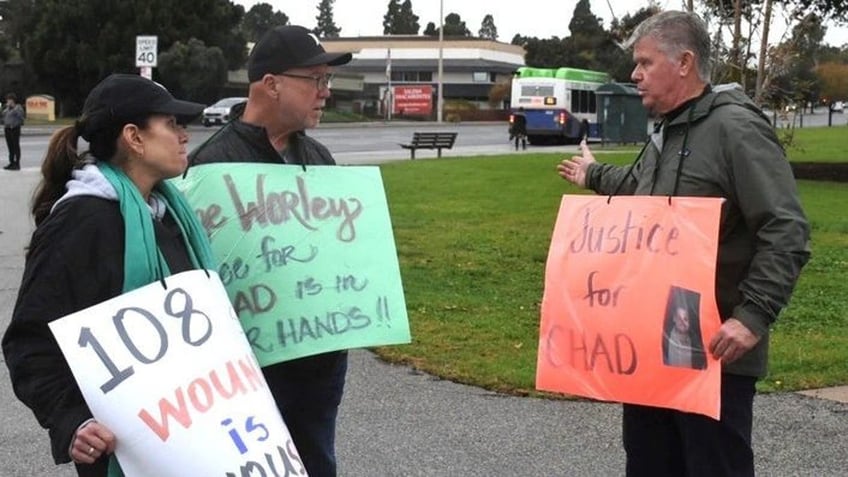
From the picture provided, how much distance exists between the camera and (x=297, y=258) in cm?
337

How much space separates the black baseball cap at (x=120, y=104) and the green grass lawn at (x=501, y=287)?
419 cm

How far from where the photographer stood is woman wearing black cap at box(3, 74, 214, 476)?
2.67 metres

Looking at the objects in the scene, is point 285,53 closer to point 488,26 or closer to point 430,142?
point 430,142

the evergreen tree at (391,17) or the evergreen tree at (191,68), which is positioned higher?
the evergreen tree at (391,17)

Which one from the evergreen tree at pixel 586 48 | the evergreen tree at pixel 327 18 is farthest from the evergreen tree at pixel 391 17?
the evergreen tree at pixel 586 48

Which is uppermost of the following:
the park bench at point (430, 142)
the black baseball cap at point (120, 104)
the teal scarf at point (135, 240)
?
the black baseball cap at point (120, 104)

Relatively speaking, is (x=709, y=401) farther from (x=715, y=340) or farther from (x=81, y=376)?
(x=81, y=376)

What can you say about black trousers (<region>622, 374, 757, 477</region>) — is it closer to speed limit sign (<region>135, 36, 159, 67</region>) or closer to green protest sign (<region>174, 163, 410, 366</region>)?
green protest sign (<region>174, 163, 410, 366</region>)

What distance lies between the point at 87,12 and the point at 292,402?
61.1m

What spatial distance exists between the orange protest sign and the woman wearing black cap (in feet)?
4.41

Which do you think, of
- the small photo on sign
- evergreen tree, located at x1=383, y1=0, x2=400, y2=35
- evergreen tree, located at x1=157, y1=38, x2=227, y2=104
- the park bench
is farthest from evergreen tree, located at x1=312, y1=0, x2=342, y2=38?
the small photo on sign

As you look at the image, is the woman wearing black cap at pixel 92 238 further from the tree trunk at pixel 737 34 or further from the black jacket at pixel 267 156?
the tree trunk at pixel 737 34

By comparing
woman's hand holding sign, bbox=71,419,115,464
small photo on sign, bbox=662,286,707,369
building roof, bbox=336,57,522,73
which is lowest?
woman's hand holding sign, bbox=71,419,115,464

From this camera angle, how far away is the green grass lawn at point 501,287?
717cm
